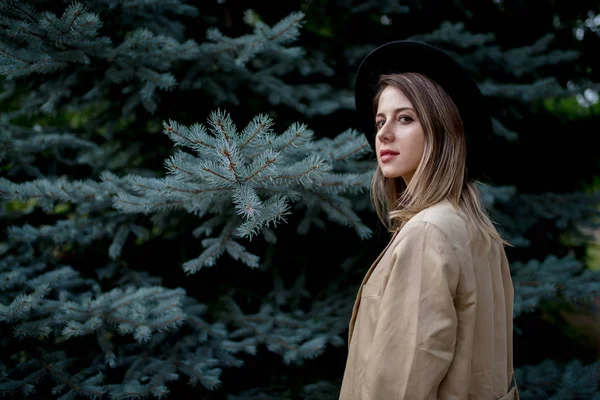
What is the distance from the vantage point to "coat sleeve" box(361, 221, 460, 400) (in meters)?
1.17

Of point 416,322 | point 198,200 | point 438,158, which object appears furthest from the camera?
point 198,200

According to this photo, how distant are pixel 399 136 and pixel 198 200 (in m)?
0.94

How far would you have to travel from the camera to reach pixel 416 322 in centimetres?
118

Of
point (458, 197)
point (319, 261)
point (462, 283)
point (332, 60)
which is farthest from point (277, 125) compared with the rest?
point (462, 283)

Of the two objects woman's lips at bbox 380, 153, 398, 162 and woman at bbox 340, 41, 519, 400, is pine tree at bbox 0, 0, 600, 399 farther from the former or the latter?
woman at bbox 340, 41, 519, 400

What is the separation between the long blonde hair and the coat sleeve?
20 centimetres

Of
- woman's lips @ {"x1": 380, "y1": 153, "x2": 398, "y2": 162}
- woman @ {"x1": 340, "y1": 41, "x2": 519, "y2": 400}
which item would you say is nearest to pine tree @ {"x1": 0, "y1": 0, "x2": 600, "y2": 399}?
woman's lips @ {"x1": 380, "y1": 153, "x2": 398, "y2": 162}

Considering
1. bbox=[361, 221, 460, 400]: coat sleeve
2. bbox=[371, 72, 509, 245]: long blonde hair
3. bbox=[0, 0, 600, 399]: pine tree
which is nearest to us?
bbox=[361, 221, 460, 400]: coat sleeve

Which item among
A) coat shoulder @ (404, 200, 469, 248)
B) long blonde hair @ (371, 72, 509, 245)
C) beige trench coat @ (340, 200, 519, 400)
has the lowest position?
beige trench coat @ (340, 200, 519, 400)

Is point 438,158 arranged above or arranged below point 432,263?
above

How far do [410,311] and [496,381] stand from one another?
48cm

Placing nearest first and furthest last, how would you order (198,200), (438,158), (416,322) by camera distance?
1. (416,322)
2. (438,158)
3. (198,200)

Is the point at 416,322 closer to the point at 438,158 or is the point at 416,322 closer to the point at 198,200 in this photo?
the point at 438,158

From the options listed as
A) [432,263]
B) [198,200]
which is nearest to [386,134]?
[432,263]
